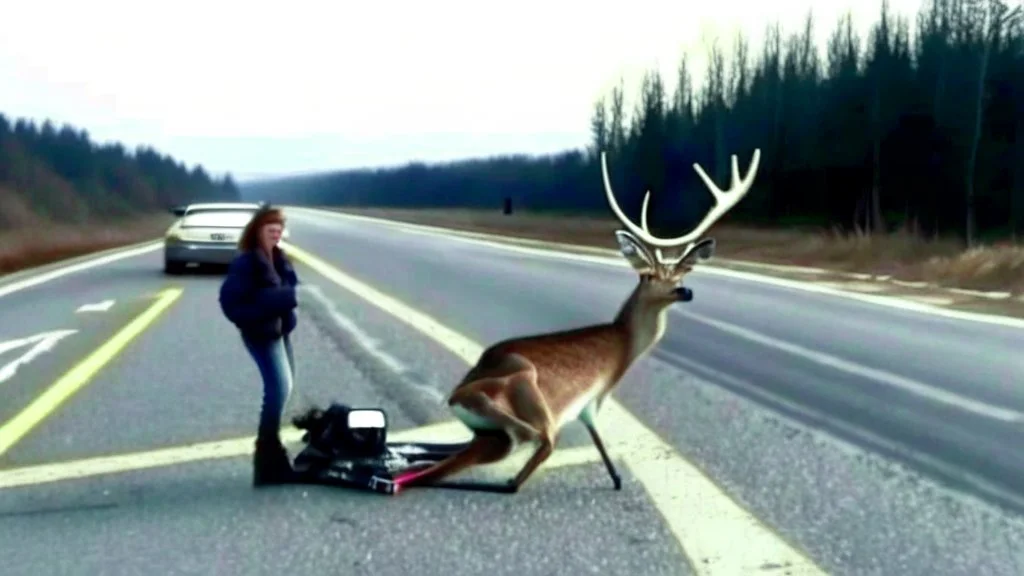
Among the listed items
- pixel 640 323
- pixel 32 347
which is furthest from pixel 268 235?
pixel 32 347

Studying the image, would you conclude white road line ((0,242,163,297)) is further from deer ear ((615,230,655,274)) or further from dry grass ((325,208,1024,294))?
deer ear ((615,230,655,274))

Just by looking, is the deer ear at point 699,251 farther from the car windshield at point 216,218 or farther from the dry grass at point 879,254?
the car windshield at point 216,218

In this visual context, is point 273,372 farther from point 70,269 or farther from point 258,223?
point 70,269

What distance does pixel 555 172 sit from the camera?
43.1 ft

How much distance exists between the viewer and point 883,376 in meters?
12.8

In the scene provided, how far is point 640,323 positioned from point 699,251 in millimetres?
495

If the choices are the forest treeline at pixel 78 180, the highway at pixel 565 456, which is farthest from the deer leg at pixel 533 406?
the forest treeline at pixel 78 180

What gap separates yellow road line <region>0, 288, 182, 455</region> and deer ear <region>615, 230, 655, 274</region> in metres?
4.14

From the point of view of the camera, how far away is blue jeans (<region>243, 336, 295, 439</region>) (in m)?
6.77

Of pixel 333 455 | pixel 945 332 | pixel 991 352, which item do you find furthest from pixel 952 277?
pixel 333 455

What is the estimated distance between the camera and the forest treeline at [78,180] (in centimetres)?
10031

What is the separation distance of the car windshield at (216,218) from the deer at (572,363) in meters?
22.0

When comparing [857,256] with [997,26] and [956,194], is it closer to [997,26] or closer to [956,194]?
[956,194]

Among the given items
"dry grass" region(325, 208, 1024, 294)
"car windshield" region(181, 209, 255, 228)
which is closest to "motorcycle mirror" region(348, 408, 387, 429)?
"dry grass" region(325, 208, 1024, 294)
